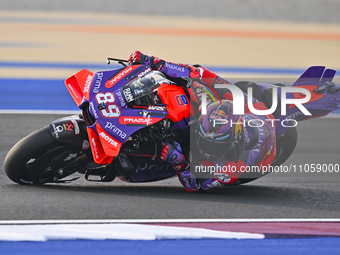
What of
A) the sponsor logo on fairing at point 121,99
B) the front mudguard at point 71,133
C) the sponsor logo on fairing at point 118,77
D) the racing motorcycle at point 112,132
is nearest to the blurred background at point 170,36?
the racing motorcycle at point 112,132

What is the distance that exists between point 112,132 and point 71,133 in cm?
35

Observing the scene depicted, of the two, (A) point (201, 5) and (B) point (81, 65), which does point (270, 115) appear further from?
(A) point (201, 5)

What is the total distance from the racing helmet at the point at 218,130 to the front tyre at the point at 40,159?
3.21 feet

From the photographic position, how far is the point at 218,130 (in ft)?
13.1

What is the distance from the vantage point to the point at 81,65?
12602 mm

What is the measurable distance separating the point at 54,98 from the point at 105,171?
5554 millimetres

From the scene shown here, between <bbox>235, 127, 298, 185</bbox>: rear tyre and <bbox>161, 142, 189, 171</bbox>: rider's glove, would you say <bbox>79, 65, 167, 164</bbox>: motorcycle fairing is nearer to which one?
<bbox>161, 142, 189, 171</bbox>: rider's glove

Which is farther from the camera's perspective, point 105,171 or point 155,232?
point 105,171

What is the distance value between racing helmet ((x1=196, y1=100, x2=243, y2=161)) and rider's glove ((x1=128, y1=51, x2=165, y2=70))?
54cm

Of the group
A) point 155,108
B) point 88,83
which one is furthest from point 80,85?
point 155,108

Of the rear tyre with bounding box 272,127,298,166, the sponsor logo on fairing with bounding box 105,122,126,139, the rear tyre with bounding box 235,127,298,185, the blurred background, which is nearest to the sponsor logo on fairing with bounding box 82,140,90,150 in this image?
the sponsor logo on fairing with bounding box 105,122,126,139

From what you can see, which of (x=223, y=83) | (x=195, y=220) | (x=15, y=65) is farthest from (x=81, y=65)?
(x=195, y=220)

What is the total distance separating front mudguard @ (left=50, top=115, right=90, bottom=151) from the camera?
394cm

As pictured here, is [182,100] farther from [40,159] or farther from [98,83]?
[40,159]
